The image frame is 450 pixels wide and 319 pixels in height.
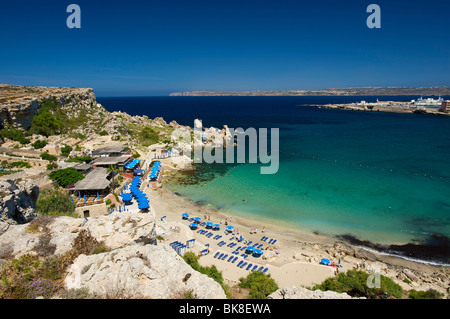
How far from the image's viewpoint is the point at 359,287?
40.9 ft

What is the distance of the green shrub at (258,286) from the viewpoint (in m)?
11.5

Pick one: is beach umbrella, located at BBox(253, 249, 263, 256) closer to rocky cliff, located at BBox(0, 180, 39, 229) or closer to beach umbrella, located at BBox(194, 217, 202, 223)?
beach umbrella, located at BBox(194, 217, 202, 223)

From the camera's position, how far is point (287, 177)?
36.1 metres

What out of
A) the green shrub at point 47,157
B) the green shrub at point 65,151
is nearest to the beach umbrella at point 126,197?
the green shrub at point 47,157

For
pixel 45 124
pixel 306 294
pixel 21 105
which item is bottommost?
pixel 306 294

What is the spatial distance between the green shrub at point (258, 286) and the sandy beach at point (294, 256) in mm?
1510

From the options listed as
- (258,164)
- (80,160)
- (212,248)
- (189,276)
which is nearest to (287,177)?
(258,164)

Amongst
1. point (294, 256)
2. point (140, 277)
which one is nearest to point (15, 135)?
point (140, 277)

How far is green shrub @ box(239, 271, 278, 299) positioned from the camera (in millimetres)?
11520

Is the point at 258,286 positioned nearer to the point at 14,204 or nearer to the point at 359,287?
the point at 359,287

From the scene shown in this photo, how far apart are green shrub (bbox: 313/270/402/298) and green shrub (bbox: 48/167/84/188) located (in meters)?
22.7

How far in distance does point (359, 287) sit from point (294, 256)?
6.58m
